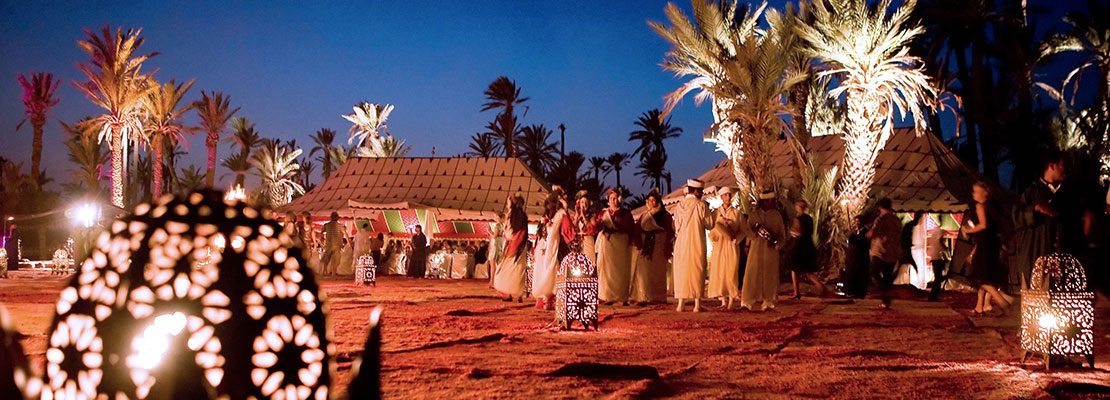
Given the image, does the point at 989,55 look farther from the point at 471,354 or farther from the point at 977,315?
the point at 471,354

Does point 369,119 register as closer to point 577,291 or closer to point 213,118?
point 213,118

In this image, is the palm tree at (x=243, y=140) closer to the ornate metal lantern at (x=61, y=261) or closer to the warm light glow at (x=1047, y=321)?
the ornate metal lantern at (x=61, y=261)

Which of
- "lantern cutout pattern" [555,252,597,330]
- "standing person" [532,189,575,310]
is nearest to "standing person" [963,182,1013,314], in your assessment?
"lantern cutout pattern" [555,252,597,330]

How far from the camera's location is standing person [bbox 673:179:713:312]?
39.0 feet

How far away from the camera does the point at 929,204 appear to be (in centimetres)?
2078

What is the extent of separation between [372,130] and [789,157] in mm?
27838

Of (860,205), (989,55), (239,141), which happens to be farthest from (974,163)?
(239,141)

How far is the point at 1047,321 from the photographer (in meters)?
6.15

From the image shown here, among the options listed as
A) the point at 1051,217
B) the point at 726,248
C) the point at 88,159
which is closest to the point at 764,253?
the point at 726,248

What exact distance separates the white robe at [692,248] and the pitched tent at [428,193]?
16917 mm

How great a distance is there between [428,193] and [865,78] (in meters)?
16.6

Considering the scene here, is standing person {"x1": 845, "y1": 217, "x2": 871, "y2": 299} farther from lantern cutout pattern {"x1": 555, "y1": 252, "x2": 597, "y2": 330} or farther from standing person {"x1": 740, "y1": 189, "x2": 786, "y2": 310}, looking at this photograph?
lantern cutout pattern {"x1": 555, "y1": 252, "x2": 597, "y2": 330}

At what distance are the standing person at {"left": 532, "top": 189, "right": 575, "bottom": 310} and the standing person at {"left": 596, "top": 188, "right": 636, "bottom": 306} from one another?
2.53 feet

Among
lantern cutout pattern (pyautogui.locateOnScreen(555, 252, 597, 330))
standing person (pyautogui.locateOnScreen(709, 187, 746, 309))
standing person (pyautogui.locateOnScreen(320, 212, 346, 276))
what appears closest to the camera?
lantern cutout pattern (pyautogui.locateOnScreen(555, 252, 597, 330))
